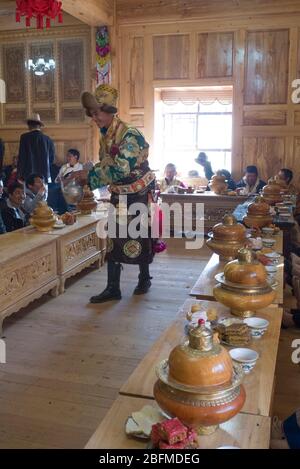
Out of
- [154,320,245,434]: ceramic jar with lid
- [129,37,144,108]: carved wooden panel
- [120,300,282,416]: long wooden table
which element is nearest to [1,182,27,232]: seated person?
[120,300,282,416]: long wooden table

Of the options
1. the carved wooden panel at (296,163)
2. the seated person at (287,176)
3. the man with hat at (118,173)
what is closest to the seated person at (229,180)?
the seated person at (287,176)

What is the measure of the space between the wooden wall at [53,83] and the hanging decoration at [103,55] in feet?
0.70

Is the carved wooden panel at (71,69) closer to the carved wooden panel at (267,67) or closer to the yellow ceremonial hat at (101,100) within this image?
the carved wooden panel at (267,67)

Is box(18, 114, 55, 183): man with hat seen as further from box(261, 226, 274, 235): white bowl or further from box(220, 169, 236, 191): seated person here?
box(261, 226, 274, 235): white bowl

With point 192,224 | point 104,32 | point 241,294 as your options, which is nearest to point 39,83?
point 104,32

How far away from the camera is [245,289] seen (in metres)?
1.82

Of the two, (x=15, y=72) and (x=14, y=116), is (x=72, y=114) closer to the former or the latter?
(x=14, y=116)

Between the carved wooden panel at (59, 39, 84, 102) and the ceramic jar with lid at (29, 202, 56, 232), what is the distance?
3765mm

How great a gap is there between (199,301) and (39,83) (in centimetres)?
628

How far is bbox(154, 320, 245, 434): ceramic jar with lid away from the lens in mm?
1130

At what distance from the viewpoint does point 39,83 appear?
7539 mm

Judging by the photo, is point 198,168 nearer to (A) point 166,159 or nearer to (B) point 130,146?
(A) point 166,159

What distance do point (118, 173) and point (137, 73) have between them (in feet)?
13.0
